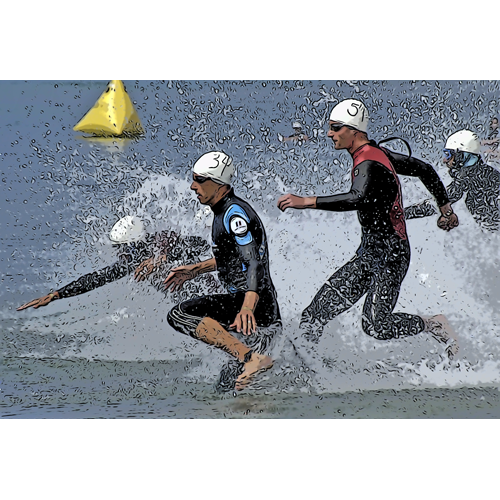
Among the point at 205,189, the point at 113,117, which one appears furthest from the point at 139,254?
the point at 113,117

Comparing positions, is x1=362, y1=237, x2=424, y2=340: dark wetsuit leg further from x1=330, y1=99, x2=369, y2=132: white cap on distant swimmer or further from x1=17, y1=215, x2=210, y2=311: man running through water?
x1=17, y1=215, x2=210, y2=311: man running through water

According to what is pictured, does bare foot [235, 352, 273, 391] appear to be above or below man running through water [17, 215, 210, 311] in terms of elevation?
below

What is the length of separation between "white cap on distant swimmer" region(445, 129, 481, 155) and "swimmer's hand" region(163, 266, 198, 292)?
141 centimetres

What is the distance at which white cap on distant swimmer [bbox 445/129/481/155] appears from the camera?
390cm

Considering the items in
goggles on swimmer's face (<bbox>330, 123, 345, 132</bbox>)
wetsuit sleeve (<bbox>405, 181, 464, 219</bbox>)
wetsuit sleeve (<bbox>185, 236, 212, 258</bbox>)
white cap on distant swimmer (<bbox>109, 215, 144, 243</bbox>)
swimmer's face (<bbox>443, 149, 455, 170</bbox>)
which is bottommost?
wetsuit sleeve (<bbox>185, 236, 212, 258</bbox>)

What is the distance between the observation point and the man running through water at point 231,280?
12.7 ft

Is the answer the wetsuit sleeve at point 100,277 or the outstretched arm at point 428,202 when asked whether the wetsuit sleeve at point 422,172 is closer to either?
the outstretched arm at point 428,202

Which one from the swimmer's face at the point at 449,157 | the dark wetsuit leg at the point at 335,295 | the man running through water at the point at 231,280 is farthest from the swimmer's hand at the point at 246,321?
the swimmer's face at the point at 449,157

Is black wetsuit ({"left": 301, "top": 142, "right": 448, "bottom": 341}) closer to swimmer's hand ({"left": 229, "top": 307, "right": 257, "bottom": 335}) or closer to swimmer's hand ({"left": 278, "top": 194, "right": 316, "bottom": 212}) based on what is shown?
swimmer's hand ({"left": 278, "top": 194, "right": 316, "bottom": 212})

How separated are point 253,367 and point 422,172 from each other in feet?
4.18

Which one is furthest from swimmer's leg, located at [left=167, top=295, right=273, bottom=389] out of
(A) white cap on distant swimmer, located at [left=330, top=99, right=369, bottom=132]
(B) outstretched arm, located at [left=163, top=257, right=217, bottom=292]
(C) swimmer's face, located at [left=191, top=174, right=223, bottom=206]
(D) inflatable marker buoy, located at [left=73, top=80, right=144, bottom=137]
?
(A) white cap on distant swimmer, located at [left=330, top=99, right=369, bottom=132]

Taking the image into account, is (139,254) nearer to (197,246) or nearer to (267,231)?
(197,246)

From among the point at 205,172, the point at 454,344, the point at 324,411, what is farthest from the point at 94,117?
the point at 454,344

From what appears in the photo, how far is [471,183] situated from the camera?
3930 millimetres
